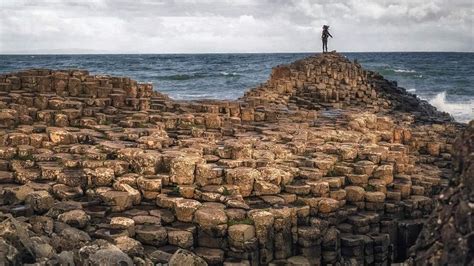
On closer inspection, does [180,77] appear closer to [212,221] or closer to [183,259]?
[212,221]

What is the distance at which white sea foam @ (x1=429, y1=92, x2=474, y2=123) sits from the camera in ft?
102

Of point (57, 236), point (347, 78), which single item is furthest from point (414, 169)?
point (347, 78)

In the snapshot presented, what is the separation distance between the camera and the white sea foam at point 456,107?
102 feet

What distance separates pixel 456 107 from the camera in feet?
113

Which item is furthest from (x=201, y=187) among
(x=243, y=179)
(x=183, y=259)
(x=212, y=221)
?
(x=183, y=259)

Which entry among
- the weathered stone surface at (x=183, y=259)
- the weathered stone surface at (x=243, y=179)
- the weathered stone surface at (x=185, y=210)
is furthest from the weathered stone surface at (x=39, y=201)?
the weathered stone surface at (x=243, y=179)

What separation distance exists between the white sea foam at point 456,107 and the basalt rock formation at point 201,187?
18.0 m

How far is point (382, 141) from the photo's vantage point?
1397cm

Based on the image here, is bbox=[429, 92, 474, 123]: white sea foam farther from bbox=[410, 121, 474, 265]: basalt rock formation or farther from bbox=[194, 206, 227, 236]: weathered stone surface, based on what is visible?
bbox=[410, 121, 474, 265]: basalt rock formation

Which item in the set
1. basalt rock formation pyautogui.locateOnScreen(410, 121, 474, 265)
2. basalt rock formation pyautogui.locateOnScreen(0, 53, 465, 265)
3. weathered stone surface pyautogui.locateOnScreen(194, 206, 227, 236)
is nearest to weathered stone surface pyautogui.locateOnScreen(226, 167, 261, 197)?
basalt rock formation pyautogui.locateOnScreen(0, 53, 465, 265)

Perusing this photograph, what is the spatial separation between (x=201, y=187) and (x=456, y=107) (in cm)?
2950

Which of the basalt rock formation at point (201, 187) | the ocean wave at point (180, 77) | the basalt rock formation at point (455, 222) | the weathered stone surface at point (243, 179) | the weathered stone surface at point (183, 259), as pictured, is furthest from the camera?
the ocean wave at point (180, 77)

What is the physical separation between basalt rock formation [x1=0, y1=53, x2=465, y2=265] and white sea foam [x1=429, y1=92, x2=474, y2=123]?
18.0m

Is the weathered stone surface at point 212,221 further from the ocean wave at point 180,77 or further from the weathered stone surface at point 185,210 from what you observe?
the ocean wave at point 180,77
